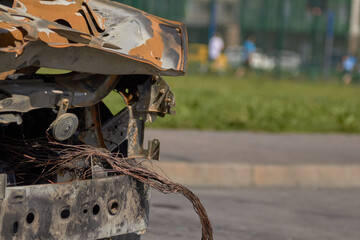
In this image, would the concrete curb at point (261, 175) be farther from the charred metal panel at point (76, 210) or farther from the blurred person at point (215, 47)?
the blurred person at point (215, 47)

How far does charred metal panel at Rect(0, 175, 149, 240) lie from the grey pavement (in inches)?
175

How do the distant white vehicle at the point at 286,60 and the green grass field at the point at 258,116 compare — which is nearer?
the green grass field at the point at 258,116

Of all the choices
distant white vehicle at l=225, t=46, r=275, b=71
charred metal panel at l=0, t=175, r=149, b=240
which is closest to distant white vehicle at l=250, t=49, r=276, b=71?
distant white vehicle at l=225, t=46, r=275, b=71

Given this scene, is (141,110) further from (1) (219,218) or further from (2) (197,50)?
(2) (197,50)

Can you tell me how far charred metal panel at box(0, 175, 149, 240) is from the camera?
326cm

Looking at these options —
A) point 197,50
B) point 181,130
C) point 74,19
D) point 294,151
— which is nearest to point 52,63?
point 74,19

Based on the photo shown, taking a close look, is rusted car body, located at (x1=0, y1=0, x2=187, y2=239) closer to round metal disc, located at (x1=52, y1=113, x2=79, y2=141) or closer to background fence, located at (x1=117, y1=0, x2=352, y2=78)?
round metal disc, located at (x1=52, y1=113, x2=79, y2=141)

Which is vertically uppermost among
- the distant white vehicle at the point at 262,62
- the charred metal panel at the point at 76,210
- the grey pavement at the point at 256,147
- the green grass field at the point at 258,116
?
the distant white vehicle at the point at 262,62

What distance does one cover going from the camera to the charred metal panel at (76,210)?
3256 mm

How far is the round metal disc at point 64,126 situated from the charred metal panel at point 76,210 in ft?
0.71

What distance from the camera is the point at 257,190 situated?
802 centimetres

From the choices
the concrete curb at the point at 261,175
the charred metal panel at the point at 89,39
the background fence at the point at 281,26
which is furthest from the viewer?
Result: the background fence at the point at 281,26

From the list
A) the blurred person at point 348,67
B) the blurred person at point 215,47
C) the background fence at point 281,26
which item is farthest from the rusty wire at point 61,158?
the blurred person at point 348,67

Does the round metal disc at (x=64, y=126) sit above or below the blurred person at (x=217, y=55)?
below
